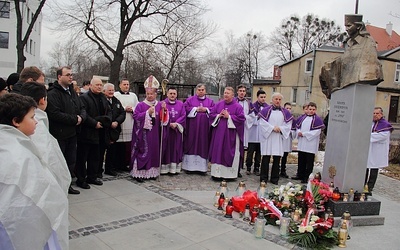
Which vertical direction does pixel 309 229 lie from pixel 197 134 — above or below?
below

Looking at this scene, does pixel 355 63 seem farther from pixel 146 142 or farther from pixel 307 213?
pixel 146 142

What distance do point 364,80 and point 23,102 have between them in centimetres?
474

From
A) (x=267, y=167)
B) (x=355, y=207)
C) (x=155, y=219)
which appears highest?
(x=267, y=167)

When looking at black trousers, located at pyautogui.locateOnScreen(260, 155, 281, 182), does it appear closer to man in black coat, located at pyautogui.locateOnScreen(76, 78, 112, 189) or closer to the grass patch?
man in black coat, located at pyautogui.locateOnScreen(76, 78, 112, 189)

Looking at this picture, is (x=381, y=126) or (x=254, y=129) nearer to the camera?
(x=381, y=126)

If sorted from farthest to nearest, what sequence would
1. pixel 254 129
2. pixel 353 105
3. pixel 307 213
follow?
pixel 254 129 < pixel 353 105 < pixel 307 213

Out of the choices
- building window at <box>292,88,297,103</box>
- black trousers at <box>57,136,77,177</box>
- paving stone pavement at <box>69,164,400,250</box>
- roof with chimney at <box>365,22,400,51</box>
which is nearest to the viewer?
paving stone pavement at <box>69,164,400,250</box>

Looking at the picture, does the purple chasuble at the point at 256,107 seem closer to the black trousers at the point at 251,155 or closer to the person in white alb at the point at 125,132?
the black trousers at the point at 251,155

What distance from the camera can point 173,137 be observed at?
296 inches

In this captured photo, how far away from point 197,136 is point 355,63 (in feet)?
11.8

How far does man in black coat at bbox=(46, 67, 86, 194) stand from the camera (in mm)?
5266

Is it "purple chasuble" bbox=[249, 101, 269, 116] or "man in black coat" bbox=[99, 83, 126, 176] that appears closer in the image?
"man in black coat" bbox=[99, 83, 126, 176]

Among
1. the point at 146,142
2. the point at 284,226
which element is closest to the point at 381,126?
the point at 284,226

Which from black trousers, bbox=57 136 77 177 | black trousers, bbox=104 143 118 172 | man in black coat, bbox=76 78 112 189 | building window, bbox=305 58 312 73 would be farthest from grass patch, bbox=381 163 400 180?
building window, bbox=305 58 312 73
